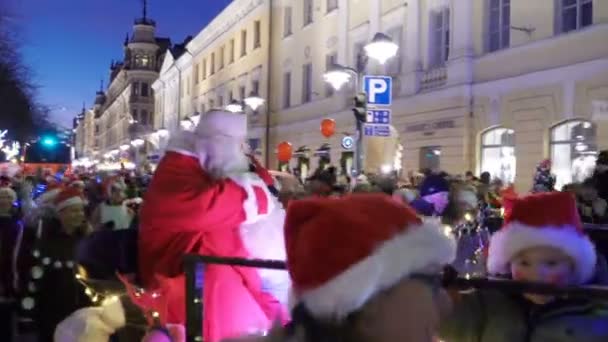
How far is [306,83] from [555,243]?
28883 mm

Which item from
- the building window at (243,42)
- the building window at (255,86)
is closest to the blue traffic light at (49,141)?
the building window at (243,42)

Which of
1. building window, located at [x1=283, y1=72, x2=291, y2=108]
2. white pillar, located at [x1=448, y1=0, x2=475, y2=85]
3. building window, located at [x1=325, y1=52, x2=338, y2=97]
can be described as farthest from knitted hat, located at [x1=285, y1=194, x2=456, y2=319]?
building window, located at [x1=283, y1=72, x2=291, y2=108]

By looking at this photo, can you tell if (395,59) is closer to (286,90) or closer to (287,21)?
(286,90)

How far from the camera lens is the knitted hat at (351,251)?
1.81m

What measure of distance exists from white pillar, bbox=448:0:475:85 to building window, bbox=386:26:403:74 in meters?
3.26

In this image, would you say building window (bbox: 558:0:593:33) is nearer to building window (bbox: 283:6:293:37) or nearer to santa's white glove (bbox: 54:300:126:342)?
santa's white glove (bbox: 54:300:126:342)

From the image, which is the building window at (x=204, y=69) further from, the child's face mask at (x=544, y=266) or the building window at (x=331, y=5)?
the child's face mask at (x=544, y=266)

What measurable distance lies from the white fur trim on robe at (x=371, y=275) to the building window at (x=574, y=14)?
15.4 meters

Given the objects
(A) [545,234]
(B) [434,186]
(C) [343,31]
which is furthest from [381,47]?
(A) [545,234]

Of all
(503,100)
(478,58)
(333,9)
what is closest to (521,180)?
(503,100)

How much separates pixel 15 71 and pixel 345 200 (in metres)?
38.2

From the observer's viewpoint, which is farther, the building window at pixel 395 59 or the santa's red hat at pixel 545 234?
the building window at pixel 395 59

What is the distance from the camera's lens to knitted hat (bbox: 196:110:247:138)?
3891 mm

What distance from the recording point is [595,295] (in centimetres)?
208
